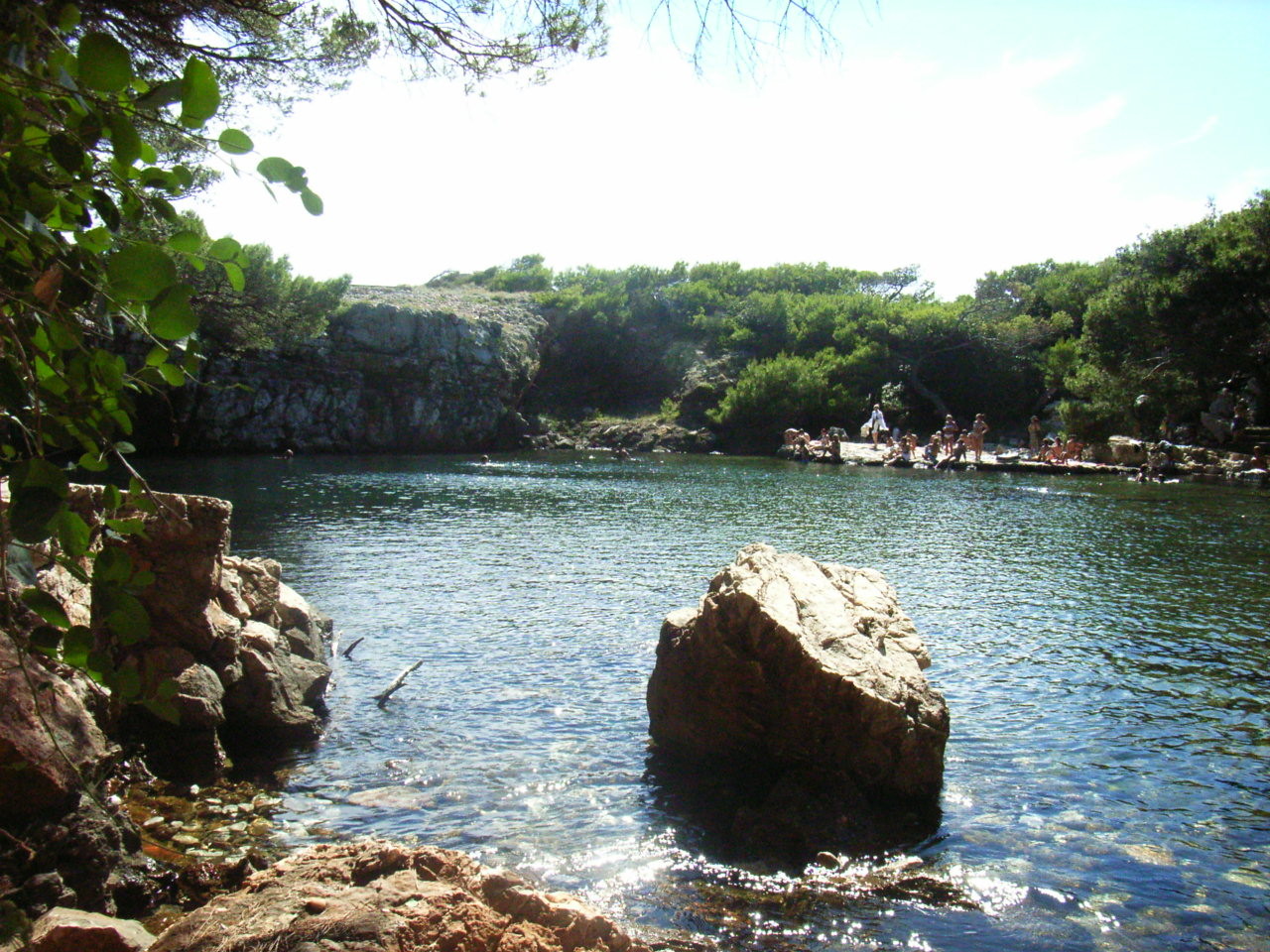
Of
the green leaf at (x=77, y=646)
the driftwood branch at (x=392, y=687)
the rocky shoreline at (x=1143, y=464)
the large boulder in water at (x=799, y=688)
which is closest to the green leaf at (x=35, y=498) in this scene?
the green leaf at (x=77, y=646)

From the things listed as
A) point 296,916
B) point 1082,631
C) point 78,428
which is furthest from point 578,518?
point 78,428

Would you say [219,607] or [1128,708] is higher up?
[219,607]

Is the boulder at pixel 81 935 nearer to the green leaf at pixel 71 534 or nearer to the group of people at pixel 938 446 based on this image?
the green leaf at pixel 71 534

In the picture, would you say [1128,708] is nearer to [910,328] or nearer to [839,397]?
[839,397]

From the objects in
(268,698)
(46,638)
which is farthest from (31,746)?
(46,638)

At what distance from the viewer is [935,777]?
8.18 m

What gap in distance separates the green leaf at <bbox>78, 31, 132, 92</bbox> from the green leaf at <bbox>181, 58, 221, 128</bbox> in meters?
0.10

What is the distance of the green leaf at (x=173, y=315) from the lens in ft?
5.28

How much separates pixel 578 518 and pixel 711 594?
18623 millimetres

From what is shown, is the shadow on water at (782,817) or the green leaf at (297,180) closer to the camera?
the green leaf at (297,180)

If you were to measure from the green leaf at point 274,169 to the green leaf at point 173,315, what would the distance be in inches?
10.8

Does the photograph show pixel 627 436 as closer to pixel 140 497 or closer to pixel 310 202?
pixel 140 497

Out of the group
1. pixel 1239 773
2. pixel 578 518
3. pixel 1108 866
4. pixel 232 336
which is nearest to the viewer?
pixel 1108 866

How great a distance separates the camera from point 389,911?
4.30 m
